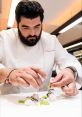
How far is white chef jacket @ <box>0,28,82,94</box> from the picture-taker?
128 centimetres

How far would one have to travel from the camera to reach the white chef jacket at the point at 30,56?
1.28 metres

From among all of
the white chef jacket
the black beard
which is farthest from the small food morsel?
the black beard

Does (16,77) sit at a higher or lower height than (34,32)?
lower

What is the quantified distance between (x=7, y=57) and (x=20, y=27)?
208 mm

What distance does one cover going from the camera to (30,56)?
1322 mm

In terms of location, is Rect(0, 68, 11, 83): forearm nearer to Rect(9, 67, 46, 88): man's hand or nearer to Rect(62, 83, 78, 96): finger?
Rect(9, 67, 46, 88): man's hand

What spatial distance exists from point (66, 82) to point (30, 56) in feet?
1.14

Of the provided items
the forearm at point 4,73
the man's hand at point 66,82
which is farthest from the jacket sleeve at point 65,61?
the forearm at point 4,73

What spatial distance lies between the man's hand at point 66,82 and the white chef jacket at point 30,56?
0.46ft

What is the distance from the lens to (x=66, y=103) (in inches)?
36.4

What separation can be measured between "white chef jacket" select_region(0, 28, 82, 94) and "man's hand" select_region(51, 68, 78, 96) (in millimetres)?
141

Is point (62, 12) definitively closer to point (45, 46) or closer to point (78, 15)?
point (78, 15)

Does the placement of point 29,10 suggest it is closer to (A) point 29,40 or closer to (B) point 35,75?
(A) point 29,40

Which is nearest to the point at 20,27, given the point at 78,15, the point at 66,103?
the point at 66,103
